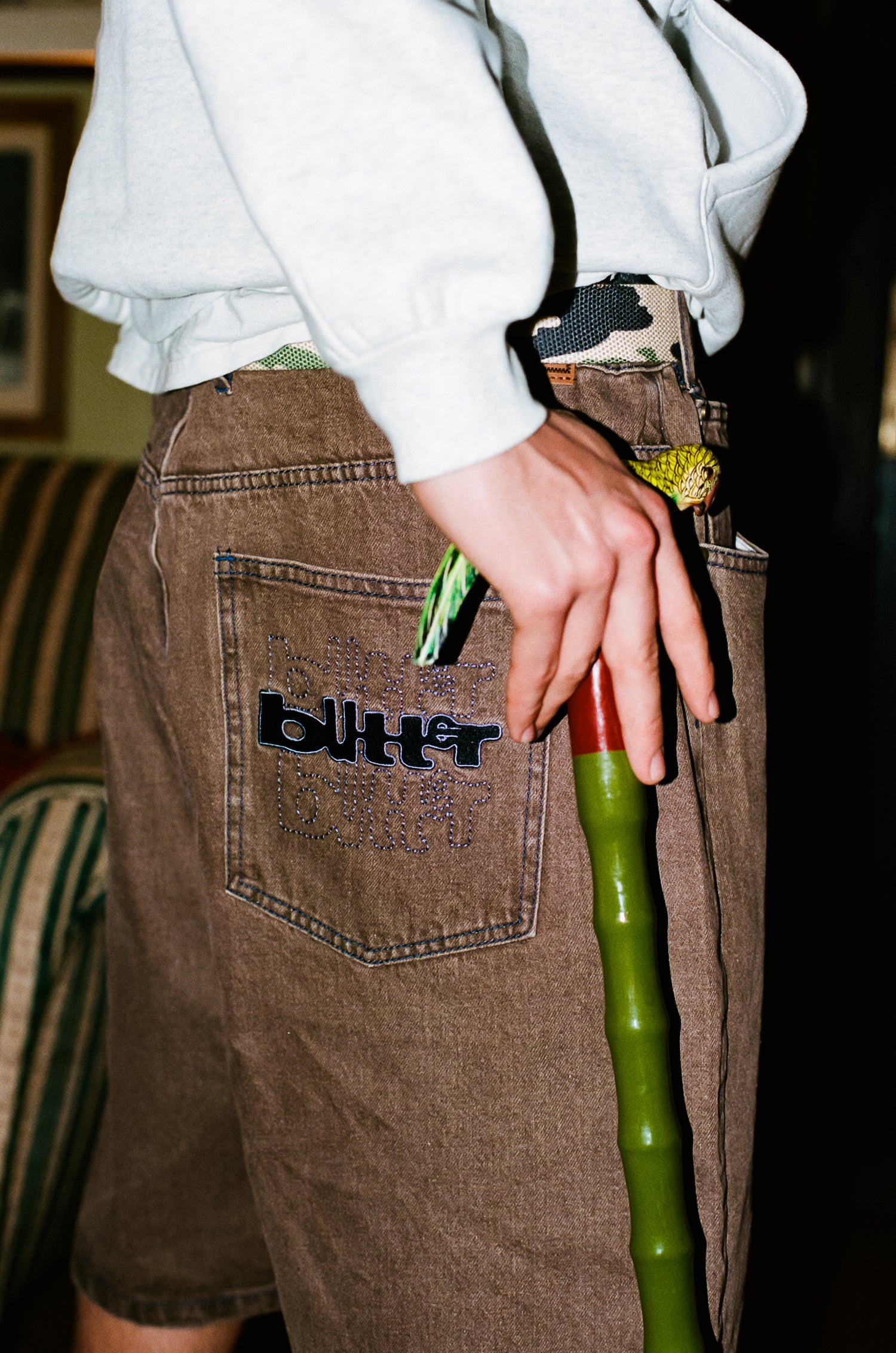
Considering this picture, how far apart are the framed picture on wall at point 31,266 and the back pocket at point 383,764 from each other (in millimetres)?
2197

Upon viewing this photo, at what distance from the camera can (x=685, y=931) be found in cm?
59

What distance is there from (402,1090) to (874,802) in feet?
5.70

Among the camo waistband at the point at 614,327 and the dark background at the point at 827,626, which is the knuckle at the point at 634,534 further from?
the dark background at the point at 827,626

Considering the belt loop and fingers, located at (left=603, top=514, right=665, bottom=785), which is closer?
fingers, located at (left=603, top=514, right=665, bottom=785)

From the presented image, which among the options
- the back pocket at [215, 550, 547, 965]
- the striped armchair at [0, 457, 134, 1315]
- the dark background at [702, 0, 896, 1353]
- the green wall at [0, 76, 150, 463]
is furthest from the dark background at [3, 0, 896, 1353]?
the back pocket at [215, 550, 547, 965]

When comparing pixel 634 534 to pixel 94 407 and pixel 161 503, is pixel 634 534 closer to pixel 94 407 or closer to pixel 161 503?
pixel 161 503

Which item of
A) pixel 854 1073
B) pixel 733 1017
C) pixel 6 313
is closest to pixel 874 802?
pixel 854 1073

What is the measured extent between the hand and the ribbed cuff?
0.01 m

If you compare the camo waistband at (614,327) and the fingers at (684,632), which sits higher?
the camo waistband at (614,327)

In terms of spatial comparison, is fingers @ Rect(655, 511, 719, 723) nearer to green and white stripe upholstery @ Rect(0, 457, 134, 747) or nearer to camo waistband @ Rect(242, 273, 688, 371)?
camo waistband @ Rect(242, 273, 688, 371)

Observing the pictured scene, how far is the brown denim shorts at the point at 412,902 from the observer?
594 mm

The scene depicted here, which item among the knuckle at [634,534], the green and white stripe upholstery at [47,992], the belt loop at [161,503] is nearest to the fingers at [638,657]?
the knuckle at [634,534]

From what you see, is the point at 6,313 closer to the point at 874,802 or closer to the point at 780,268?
the point at 780,268

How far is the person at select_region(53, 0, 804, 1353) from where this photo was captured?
0.48 m
